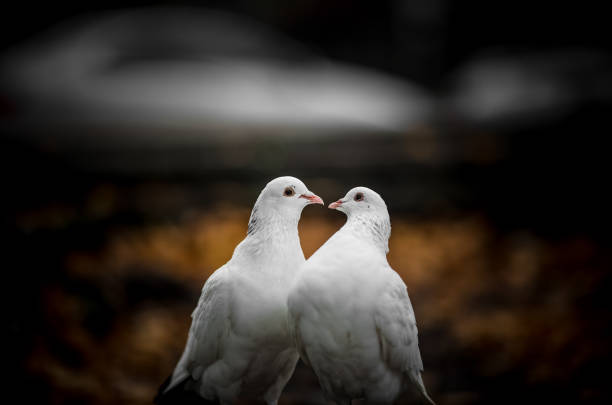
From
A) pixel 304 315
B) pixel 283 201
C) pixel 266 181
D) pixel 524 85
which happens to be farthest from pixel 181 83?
pixel 524 85

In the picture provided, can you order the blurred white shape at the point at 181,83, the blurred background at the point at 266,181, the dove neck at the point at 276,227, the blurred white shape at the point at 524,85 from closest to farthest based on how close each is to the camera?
the dove neck at the point at 276,227 < the blurred background at the point at 266,181 < the blurred white shape at the point at 181,83 < the blurred white shape at the point at 524,85

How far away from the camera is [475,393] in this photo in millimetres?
1675

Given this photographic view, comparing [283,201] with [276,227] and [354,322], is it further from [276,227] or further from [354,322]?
[354,322]

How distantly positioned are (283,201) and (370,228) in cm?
18

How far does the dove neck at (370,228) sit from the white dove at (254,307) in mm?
83

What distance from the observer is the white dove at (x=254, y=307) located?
871mm

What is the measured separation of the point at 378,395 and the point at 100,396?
1.29 metres

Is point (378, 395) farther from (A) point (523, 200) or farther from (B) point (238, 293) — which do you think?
(A) point (523, 200)

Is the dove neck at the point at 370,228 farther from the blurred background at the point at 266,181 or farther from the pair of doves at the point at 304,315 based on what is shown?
the blurred background at the point at 266,181

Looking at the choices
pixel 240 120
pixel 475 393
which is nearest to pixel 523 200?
pixel 475 393

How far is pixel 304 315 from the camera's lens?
2.58 feet

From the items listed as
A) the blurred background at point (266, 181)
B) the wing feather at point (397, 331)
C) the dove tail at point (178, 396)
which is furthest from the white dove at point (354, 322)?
the blurred background at point (266, 181)

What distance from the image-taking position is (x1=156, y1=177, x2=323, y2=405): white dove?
871 mm

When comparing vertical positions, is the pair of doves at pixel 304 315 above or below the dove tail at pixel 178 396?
above
